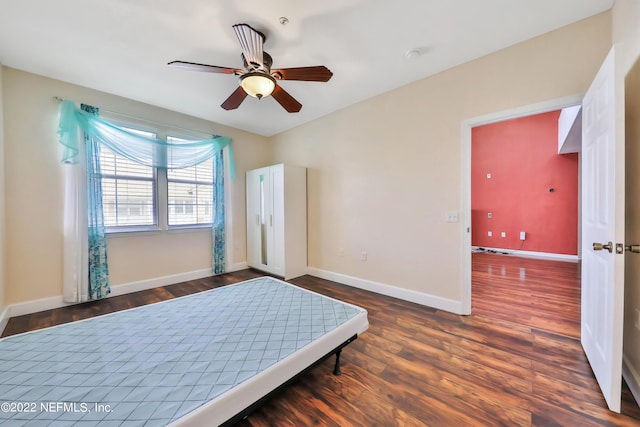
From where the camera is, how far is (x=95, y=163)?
2.96 metres

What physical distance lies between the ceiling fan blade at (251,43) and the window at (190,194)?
2.36 m

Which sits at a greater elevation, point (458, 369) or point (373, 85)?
point (373, 85)

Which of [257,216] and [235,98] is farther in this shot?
[257,216]

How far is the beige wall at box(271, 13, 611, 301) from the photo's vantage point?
2.06m

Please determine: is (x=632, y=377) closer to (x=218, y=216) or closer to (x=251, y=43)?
(x=251, y=43)

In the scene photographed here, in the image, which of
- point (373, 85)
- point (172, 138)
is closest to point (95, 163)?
point (172, 138)

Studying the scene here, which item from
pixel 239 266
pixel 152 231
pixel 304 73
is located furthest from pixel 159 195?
pixel 304 73

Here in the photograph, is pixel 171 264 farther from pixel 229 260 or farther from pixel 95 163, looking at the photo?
pixel 95 163

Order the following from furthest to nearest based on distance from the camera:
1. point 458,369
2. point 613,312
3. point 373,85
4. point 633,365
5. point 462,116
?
point 373,85, point 462,116, point 458,369, point 633,365, point 613,312

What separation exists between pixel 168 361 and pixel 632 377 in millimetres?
2804

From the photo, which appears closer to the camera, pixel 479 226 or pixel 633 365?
pixel 633 365

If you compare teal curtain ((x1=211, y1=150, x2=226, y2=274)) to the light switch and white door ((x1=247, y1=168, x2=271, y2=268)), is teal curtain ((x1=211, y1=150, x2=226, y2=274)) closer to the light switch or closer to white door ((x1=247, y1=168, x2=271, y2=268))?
white door ((x1=247, y1=168, x2=271, y2=268))

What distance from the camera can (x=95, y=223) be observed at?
2969mm

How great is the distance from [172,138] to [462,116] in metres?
4.06
